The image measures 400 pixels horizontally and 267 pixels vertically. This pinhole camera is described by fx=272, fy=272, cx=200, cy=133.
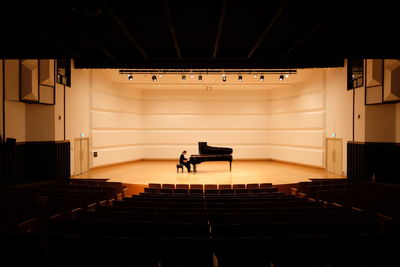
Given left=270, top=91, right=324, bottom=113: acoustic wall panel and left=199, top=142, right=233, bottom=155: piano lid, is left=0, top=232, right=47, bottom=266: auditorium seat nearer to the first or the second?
left=199, top=142, right=233, bottom=155: piano lid

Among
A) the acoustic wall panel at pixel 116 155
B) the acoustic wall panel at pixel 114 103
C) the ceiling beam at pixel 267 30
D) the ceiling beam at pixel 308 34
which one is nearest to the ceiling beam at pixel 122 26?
the ceiling beam at pixel 267 30

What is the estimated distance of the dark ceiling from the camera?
3594 mm

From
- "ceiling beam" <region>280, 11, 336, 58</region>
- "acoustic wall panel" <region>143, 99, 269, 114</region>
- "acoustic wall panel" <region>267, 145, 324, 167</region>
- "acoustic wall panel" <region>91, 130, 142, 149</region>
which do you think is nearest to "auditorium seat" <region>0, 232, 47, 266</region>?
"ceiling beam" <region>280, 11, 336, 58</region>

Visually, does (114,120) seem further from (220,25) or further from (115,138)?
(220,25)

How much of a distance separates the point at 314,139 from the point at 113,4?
42.5 ft

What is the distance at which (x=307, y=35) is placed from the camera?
4539 millimetres

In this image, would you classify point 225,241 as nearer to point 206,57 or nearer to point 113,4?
point 113,4

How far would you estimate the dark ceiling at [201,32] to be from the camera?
3594 mm

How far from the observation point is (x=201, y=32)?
4598 mm

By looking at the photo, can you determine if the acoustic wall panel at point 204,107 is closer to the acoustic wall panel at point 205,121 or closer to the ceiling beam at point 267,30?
the acoustic wall panel at point 205,121

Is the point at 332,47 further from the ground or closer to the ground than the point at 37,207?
further from the ground

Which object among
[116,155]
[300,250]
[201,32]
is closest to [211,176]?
[116,155]

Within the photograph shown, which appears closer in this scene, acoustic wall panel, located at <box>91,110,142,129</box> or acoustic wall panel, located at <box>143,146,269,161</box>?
acoustic wall panel, located at <box>91,110,142,129</box>

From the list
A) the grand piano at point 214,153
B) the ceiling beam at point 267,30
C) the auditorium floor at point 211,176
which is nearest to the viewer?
the ceiling beam at point 267,30
